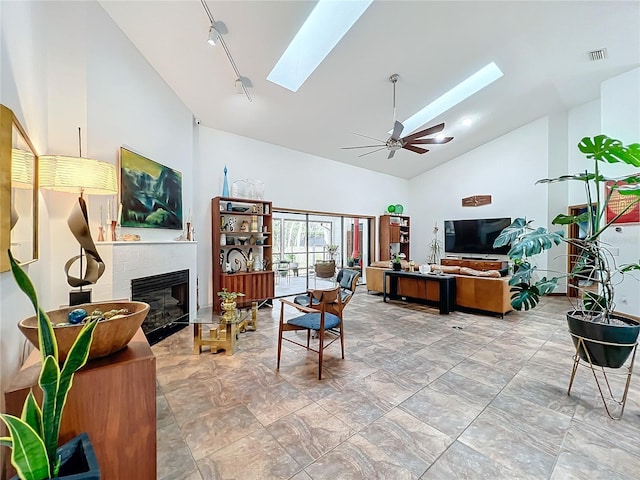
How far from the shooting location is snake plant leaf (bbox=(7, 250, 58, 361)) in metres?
0.86

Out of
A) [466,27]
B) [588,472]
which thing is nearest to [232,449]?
[588,472]

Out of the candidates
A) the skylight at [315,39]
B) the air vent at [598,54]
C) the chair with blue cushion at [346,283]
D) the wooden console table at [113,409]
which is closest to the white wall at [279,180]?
the skylight at [315,39]

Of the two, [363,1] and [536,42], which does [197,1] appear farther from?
[536,42]

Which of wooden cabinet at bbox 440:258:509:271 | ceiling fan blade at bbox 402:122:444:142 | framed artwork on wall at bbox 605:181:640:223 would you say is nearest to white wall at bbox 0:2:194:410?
ceiling fan blade at bbox 402:122:444:142

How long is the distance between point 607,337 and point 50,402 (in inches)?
134

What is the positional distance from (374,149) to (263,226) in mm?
3372

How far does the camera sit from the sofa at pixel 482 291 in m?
4.84

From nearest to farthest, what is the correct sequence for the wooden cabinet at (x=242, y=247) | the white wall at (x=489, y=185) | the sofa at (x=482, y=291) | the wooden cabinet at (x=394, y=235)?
the sofa at (x=482, y=291) → the wooden cabinet at (x=242, y=247) → the white wall at (x=489, y=185) → the wooden cabinet at (x=394, y=235)

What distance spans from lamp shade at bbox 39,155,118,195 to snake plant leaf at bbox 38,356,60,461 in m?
1.58

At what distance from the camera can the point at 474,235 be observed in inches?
313

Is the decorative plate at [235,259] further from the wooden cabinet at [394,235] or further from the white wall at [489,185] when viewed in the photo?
the white wall at [489,185]

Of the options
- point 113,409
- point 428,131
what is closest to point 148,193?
point 113,409

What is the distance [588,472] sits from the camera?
166 cm

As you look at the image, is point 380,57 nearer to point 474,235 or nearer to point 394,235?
point 394,235
